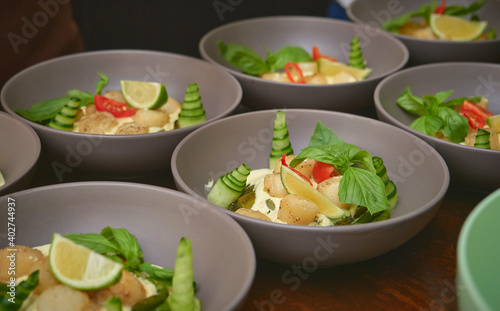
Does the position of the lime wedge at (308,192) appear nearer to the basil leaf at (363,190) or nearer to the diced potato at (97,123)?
the basil leaf at (363,190)

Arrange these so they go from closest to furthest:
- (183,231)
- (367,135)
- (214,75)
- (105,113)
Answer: (183,231), (367,135), (105,113), (214,75)

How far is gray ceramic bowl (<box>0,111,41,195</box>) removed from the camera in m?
1.43

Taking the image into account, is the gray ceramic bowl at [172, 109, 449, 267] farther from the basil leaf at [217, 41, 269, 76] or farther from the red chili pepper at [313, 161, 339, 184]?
the basil leaf at [217, 41, 269, 76]

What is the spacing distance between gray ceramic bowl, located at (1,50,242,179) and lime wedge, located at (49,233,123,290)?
44 centimetres

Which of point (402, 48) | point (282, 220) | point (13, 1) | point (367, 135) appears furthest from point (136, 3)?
point (282, 220)

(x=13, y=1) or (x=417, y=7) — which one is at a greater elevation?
(x=13, y=1)

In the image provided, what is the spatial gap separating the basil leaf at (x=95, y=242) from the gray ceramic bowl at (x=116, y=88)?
35cm

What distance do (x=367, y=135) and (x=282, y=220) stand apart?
1.59 ft

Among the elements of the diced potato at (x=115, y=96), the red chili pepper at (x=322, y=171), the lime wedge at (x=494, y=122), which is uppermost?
the diced potato at (x=115, y=96)

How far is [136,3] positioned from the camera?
303 centimetres

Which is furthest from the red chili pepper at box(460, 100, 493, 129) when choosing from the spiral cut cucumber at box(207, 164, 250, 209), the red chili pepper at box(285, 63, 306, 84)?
the spiral cut cucumber at box(207, 164, 250, 209)

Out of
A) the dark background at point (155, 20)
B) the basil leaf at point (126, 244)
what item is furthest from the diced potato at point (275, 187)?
the dark background at point (155, 20)

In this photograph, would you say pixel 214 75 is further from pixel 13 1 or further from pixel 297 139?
pixel 13 1

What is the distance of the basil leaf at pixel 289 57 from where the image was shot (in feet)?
7.60
